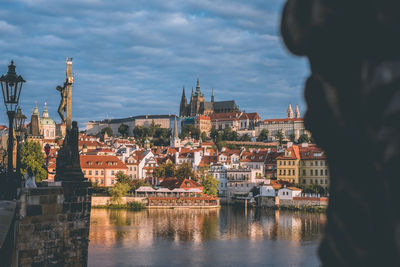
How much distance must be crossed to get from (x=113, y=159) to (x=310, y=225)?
3551 cm

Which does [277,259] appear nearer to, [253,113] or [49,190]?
[49,190]

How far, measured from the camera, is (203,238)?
38500 mm

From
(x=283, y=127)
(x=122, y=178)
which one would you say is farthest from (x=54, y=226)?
(x=283, y=127)

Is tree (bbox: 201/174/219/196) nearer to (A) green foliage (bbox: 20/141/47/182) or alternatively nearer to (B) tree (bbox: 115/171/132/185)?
(B) tree (bbox: 115/171/132/185)

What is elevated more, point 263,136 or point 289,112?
point 289,112

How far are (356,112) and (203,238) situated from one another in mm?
37494

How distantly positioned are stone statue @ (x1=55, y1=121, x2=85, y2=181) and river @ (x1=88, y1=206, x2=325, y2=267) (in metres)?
16.6

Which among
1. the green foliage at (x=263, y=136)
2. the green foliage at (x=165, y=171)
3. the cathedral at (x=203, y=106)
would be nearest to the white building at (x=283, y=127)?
the green foliage at (x=263, y=136)

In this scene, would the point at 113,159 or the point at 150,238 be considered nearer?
the point at 150,238

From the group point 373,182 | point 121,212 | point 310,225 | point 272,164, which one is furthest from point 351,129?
point 272,164

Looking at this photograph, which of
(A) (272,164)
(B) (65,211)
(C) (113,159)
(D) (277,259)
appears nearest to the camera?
(B) (65,211)

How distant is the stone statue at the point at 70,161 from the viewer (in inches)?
468

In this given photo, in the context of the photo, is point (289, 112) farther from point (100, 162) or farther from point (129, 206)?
point (129, 206)

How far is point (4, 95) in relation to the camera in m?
10.5
